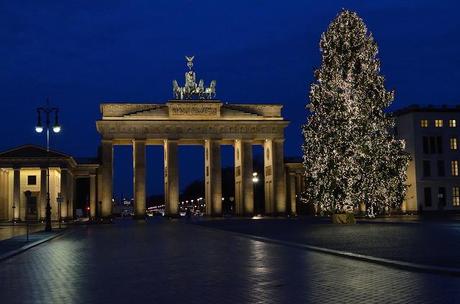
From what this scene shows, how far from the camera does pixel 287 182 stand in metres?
106

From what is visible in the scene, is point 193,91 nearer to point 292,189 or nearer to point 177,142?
point 177,142

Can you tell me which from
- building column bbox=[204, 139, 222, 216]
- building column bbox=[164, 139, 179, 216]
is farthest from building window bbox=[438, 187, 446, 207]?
building column bbox=[164, 139, 179, 216]

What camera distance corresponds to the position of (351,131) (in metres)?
51.6

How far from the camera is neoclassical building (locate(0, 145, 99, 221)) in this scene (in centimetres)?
8831

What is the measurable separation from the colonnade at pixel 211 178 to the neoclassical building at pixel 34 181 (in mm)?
4894

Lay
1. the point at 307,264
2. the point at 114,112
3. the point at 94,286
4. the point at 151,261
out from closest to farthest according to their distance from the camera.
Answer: the point at 94,286, the point at 307,264, the point at 151,261, the point at 114,112

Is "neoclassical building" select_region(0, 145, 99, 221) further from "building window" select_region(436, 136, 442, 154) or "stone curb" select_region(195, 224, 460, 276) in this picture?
"stone curb" select_region(195, 224, 460, 276)

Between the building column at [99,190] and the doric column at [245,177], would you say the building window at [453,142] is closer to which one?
the doric column at [245,177]

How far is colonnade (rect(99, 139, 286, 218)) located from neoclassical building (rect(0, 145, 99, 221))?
16.1 feet

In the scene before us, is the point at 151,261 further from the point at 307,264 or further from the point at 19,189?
the point at 19,189

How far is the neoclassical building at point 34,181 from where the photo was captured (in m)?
88.3

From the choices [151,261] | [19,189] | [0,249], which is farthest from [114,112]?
[151,261]

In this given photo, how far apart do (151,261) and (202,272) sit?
4221mm

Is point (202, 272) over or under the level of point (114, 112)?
under
